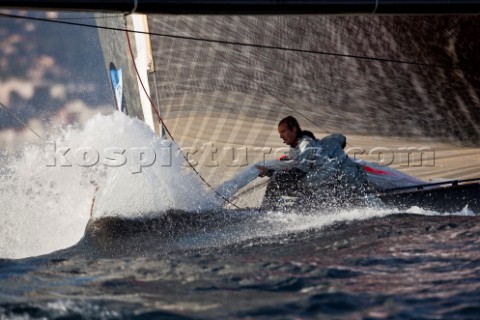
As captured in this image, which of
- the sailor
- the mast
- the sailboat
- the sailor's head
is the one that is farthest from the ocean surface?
the mast

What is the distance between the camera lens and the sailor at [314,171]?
4086 millimetres

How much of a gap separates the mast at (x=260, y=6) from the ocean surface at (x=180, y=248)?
853 mm

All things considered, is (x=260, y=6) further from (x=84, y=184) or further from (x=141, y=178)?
(x=84, y=184)

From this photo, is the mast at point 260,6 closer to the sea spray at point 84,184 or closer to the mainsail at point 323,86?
the mainsail at point 323,86

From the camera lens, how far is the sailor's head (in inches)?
165

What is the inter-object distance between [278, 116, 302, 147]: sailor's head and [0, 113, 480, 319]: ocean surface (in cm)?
43

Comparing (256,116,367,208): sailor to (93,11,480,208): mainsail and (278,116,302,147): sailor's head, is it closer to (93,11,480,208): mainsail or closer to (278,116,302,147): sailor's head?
(278,116,302,147): sailor's head

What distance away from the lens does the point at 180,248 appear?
10.2ft

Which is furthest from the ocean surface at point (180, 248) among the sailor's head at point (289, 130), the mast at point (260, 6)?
the mast at point (260, 6)

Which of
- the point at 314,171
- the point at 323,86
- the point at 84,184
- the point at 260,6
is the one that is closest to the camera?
the point at 260,6

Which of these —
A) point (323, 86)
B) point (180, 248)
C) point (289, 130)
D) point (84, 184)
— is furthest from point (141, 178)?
point (323, 86)

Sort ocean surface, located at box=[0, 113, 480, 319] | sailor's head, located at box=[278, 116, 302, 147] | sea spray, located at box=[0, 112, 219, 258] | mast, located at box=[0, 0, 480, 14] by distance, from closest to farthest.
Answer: ocean surface, located at box=[0, 113, 480, 319] → mast, located at box=[0, 0, 480, 14] → sea spray, located at box=[0, 112, 219, 258] → sailor's head, located at box=[278, 116, 302, 147]

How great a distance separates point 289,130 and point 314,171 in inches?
10.5

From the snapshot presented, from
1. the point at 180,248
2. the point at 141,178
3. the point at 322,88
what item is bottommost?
the point at 180,248
